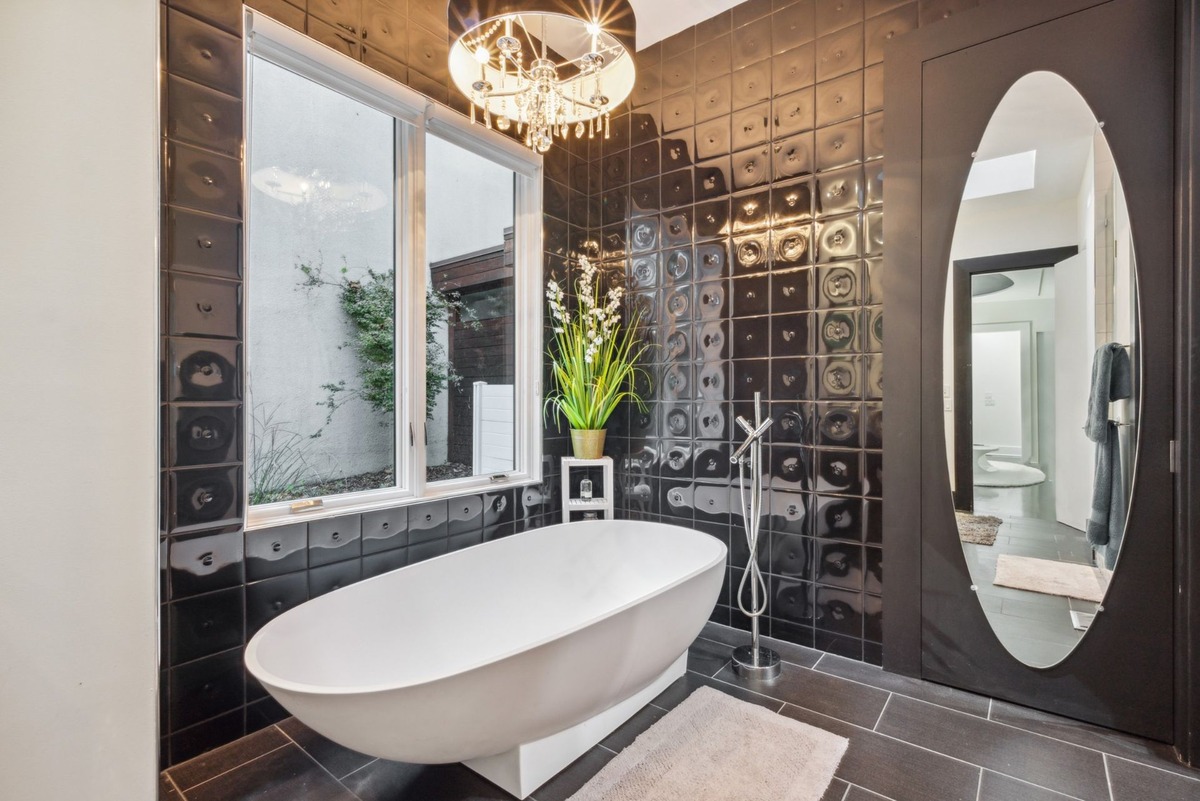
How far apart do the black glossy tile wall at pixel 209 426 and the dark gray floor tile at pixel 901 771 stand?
1.86 metres

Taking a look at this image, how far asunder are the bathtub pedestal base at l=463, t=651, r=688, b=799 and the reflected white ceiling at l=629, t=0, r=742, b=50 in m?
3.15

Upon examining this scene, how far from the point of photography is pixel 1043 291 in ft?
6.59

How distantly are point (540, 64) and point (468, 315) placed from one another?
1.22m

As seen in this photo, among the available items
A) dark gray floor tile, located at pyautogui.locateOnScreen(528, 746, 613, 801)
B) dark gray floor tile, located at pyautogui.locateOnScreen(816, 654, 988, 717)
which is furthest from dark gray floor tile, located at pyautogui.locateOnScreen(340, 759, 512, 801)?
dark gray floor tile, located at pyautogui.locateOnScreen(816, 654, 988, 717)

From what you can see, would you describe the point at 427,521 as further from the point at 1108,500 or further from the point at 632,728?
the point at 1108,500

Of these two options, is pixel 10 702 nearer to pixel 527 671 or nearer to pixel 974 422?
pixel 527 671

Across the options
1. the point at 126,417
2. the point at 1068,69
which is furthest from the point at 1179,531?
the point at 126,417

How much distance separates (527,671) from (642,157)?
Result: 2.67 m

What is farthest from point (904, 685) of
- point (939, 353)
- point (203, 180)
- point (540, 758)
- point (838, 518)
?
point (203, 180)

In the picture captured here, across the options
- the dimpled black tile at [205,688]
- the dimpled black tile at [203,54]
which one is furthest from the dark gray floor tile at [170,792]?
the dimpled black tile at [203,54]

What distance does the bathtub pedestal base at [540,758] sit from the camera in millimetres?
1504

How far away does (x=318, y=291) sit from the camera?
2084 millimetres

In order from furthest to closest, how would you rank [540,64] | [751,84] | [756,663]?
[751,84], [756,663], [540,64]

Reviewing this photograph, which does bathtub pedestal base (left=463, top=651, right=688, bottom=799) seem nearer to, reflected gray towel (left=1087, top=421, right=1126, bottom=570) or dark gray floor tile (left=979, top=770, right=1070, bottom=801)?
dark gray floor tile (left=979, top=770, right=1070, bottom=801)
